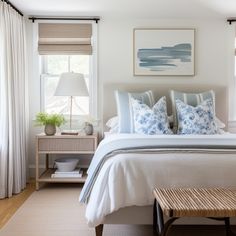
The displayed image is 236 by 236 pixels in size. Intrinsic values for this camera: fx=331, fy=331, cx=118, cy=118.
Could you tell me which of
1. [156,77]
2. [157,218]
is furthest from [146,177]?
[156,77]

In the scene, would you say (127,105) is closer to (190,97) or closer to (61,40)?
(190,97)

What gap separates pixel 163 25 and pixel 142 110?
4.70 feet

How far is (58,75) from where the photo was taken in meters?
4.55

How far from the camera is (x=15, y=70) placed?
3.79m

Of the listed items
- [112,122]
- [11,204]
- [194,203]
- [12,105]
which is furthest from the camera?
[112,122]

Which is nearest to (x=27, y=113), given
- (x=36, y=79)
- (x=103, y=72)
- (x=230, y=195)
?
(x=36, y=79)

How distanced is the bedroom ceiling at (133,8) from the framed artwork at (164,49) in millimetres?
219

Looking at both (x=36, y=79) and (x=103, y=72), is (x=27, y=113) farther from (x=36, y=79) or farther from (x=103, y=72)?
(x=103, y=72)

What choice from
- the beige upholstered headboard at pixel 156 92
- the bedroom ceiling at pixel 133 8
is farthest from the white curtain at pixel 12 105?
the beige upholstered headboard at pixel 156 92

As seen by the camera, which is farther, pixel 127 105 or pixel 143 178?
pixel 127 105

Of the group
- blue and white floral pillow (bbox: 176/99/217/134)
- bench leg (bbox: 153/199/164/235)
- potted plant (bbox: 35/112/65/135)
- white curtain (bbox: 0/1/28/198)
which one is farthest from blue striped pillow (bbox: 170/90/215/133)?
white curtain (bbox: 0/1/28/198)

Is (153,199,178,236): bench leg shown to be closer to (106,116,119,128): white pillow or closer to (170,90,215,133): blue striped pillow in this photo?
(170,90,215,133): blue striped pillow

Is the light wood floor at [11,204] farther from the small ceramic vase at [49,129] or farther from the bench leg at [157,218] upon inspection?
the bench leg at [157,218]

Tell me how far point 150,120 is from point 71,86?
1085 mm
